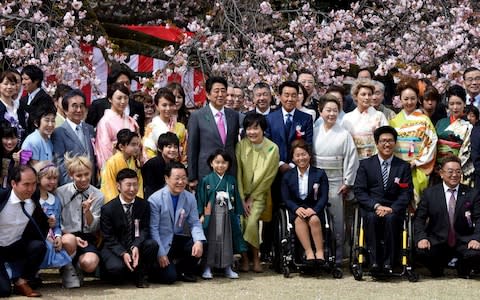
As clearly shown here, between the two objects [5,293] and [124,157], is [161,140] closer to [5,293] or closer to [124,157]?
[124,157]

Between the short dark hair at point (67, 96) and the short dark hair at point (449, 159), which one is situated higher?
the short dark hair at point (67, 96)

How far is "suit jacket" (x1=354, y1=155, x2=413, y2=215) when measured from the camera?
7695 millimetres

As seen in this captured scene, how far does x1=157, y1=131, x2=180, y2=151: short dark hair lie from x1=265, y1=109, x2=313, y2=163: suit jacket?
100 cm

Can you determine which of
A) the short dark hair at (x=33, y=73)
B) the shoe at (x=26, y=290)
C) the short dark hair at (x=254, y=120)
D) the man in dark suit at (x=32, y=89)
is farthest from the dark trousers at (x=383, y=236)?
the short dark hair at (x=33, y=73)

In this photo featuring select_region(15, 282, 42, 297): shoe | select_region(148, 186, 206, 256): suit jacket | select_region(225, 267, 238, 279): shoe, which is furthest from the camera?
select_region(225, 267, 238, 279): shoe

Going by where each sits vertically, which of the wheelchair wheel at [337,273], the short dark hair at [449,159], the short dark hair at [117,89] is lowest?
the wheelchair wheel at [337,273]

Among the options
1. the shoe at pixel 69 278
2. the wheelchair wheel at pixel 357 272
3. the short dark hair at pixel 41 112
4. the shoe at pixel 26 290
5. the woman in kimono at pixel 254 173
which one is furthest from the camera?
the woman in kimono at pixel 254 173

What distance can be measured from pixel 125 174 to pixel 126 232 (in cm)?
45

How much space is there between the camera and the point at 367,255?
7.54 metres

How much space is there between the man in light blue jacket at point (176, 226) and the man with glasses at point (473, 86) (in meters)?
2.82

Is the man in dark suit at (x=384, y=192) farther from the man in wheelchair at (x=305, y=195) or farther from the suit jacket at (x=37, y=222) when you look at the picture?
the suit jacket at (x=37, y=222)

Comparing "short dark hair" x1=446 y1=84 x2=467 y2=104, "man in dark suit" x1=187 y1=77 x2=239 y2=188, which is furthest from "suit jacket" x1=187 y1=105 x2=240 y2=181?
"short dark hair" x1=446 y1=84 x2=467 y2=104

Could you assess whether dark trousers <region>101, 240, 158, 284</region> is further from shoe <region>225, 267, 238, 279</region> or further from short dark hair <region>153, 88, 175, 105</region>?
short dark hair <region>153, 88, 175, 105</region>

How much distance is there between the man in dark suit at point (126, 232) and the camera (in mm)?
7035
